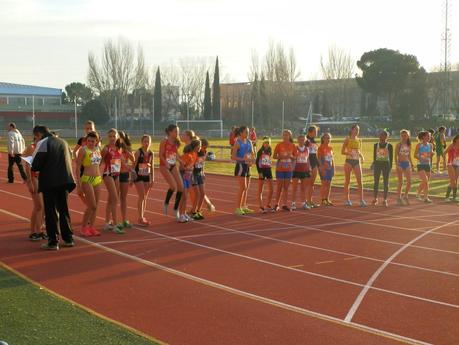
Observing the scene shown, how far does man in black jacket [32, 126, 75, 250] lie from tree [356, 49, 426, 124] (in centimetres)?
6902

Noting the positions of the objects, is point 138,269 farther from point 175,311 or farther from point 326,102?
point 326,102

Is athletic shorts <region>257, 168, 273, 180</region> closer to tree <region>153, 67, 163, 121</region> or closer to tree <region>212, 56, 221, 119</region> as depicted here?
tree <region>212, 56, 221, 119</region>

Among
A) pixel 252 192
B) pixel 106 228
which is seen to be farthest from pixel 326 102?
pixel 106 228

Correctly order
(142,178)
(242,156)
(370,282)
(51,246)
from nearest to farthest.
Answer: (370,282) → (51,246) → (142,178) → (242,156)

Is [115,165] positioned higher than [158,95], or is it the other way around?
[158,95]

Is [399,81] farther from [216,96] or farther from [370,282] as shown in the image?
[370,282]

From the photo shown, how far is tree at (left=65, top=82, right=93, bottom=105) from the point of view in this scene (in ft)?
288

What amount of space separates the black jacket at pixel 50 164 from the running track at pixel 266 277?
1.04 metres

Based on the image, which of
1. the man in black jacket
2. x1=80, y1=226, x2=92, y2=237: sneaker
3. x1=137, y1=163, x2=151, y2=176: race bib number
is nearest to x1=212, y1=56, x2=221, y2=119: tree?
x1=137, y1=163, x2=151, y2=176: race bib number

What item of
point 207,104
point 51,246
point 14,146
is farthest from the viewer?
point 207,104

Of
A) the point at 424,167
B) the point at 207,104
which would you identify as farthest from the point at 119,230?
the point at 207,104

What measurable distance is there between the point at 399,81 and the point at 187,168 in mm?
66274

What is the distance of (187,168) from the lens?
38.9 ft

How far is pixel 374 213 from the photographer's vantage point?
13414 millimetres
